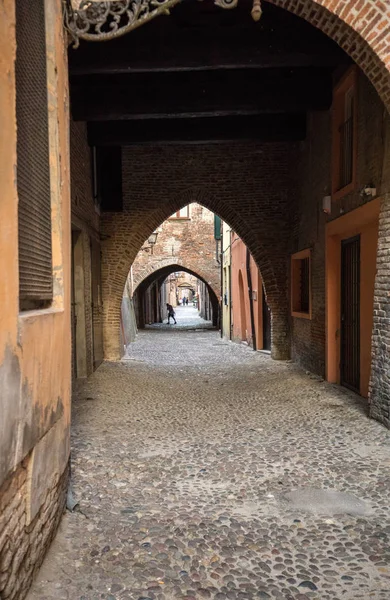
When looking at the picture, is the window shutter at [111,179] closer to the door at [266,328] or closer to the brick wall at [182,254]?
the door at [266,328]

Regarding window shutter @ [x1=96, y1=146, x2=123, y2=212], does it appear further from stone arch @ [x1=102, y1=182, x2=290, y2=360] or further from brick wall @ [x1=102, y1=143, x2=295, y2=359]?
stone arch @ [x1=102, y1=182, x2=290, y2=360]

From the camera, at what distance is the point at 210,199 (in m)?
10.9

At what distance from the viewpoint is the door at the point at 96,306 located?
9.33 metres

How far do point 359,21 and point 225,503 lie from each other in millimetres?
4105

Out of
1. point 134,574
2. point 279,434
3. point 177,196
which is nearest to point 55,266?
point 134,574

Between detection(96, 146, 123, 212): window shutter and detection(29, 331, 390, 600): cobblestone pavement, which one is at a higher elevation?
detection(96, 146, 123, 212): window shutter

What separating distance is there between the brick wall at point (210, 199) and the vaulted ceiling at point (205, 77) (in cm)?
171

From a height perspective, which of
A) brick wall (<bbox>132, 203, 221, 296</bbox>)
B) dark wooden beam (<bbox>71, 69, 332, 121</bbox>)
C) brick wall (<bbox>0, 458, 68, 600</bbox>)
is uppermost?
dark wooden beam (<bbox>71, 69, 332, 121</bbox>)

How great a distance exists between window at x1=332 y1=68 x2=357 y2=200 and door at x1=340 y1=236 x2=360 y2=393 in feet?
2.77

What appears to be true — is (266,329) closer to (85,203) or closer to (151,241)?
(85,203)

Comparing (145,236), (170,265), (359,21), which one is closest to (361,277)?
(359,21)

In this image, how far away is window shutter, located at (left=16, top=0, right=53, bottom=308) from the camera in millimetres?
2449

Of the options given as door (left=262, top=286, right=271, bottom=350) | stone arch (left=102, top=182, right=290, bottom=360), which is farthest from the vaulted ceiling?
door (left=262, top=286, right=271, bottom=350)

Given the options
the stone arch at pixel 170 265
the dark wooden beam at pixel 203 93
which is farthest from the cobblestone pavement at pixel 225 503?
the stone arch at pixel 170 265
